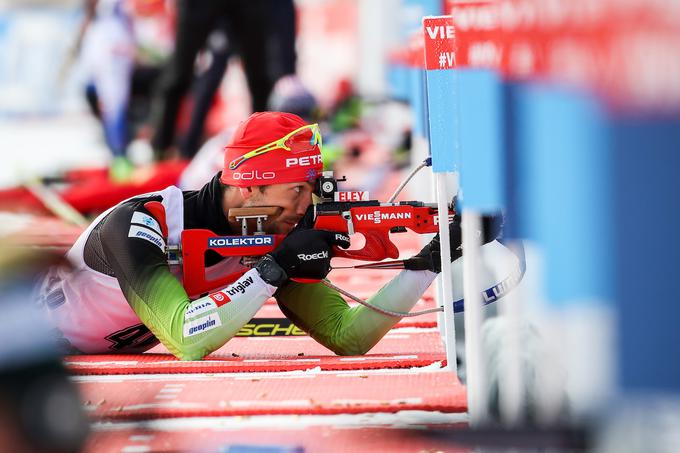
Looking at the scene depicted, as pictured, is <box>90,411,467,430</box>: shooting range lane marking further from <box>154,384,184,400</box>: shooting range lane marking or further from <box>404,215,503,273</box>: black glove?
<box>404,215,503,273</box>: black glove

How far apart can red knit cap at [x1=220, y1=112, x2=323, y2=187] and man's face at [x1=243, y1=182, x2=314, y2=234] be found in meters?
0.03

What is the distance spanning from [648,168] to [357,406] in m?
1.40

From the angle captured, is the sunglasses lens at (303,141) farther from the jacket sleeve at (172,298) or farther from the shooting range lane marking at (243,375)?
the shooting range lane marking at (243,375)

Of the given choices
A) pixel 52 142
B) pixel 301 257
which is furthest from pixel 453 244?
pixel 52 142

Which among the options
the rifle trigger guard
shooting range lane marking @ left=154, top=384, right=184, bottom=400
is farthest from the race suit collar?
shooting range lane marking @ left=154, top=384, right=184, bottom=400

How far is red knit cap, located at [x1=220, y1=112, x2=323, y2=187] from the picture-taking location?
13.3 ft

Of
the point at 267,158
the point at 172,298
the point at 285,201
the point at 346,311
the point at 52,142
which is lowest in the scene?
the point at 52,142

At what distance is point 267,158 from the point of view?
405cm

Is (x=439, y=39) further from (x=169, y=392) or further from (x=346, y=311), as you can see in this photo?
(x=169, y=392)

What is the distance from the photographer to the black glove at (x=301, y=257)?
12.3 feet

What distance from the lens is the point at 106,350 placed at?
14.0 ft

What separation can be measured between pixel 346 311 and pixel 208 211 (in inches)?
25.4

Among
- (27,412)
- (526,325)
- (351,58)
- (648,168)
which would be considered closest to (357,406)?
(526,325)

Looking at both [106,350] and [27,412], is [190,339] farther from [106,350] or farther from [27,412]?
[27,412]
